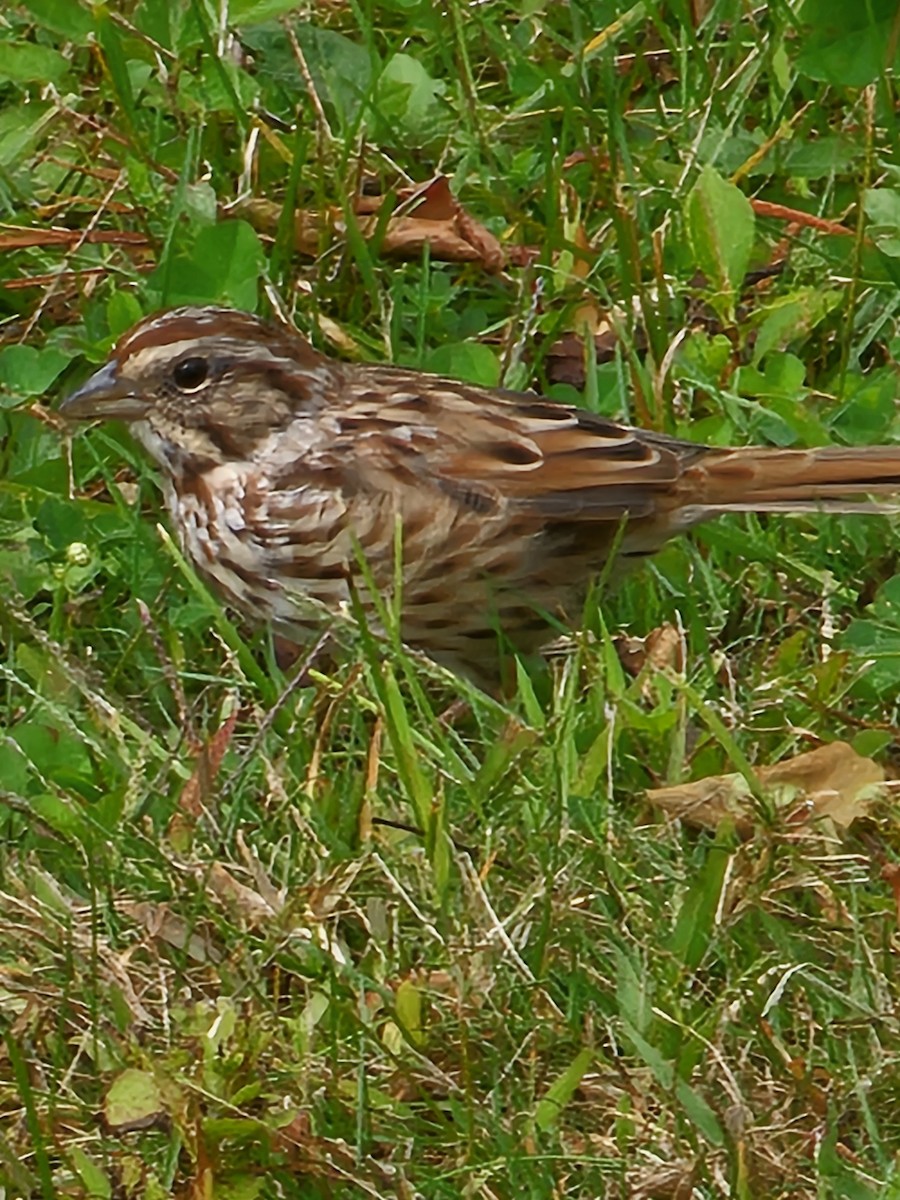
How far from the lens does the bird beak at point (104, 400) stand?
4.65 metres

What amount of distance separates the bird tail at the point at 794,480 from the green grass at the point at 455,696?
0.50 ft

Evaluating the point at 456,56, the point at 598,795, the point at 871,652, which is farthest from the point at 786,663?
the point at 456,56

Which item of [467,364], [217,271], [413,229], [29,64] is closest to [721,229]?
[467,364]

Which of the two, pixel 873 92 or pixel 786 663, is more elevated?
pixel 873 92

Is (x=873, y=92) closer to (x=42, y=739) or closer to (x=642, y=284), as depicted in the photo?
(x=642, y=284)

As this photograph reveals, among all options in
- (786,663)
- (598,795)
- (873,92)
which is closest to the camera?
(598,795)

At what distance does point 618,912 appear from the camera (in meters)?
3.62

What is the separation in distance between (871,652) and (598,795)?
0.69 metres

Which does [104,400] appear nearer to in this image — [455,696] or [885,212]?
[455,696]

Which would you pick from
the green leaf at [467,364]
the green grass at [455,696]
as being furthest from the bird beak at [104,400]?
the green leaf at [467,364]

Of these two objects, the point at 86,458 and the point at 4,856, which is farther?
the point at 86,458

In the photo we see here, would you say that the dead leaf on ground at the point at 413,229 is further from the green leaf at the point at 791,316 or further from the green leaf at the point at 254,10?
the green leaf at the point at 791,316

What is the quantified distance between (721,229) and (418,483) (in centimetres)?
91

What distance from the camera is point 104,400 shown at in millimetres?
4664
